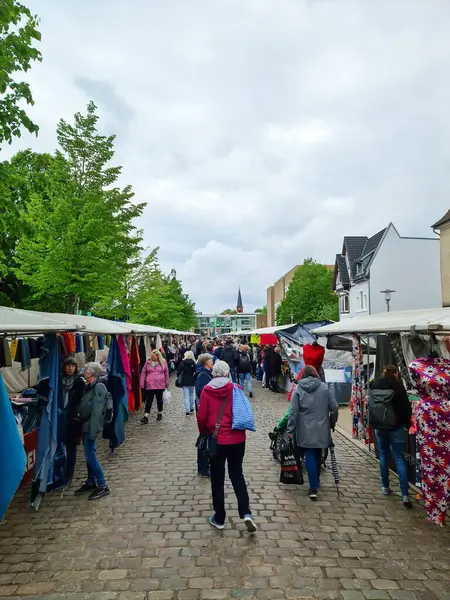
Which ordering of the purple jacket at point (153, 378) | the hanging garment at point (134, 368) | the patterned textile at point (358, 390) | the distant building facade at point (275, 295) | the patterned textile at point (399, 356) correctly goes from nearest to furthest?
the patterned textile at point (399, 356) → the patterned textile at point (358, 390) → the purple jacket at point (153, 378) → the hanging garment at point (134, 368) → the distant building facade at point (275, 295)

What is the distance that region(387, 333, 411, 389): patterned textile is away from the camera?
6.28m

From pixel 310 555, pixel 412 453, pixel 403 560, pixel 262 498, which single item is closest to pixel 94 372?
pixel 262 498

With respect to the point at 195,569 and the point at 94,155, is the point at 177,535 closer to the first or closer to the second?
the point at 195,569

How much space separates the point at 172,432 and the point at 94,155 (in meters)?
11.9

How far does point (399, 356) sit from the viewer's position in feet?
20.9

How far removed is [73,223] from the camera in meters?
12.3

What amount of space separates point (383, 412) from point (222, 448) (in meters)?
2.17

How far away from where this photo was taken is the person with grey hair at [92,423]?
554 centimetres

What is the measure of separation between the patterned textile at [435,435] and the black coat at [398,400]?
0.40m

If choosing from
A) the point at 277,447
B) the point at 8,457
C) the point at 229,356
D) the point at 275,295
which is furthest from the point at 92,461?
the point at 275,295

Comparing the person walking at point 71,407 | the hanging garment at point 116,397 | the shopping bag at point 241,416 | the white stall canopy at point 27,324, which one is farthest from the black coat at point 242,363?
the shopping bag at point 241,416

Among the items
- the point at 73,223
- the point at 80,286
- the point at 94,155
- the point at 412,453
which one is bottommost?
the point at 412,453

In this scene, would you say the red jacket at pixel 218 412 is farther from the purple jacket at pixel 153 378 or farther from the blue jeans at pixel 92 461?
the purple jacket at pixel 153 378

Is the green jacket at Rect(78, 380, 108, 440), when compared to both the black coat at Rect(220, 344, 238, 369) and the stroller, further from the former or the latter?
the black coat at Rect(220, 344, 238, 369)
